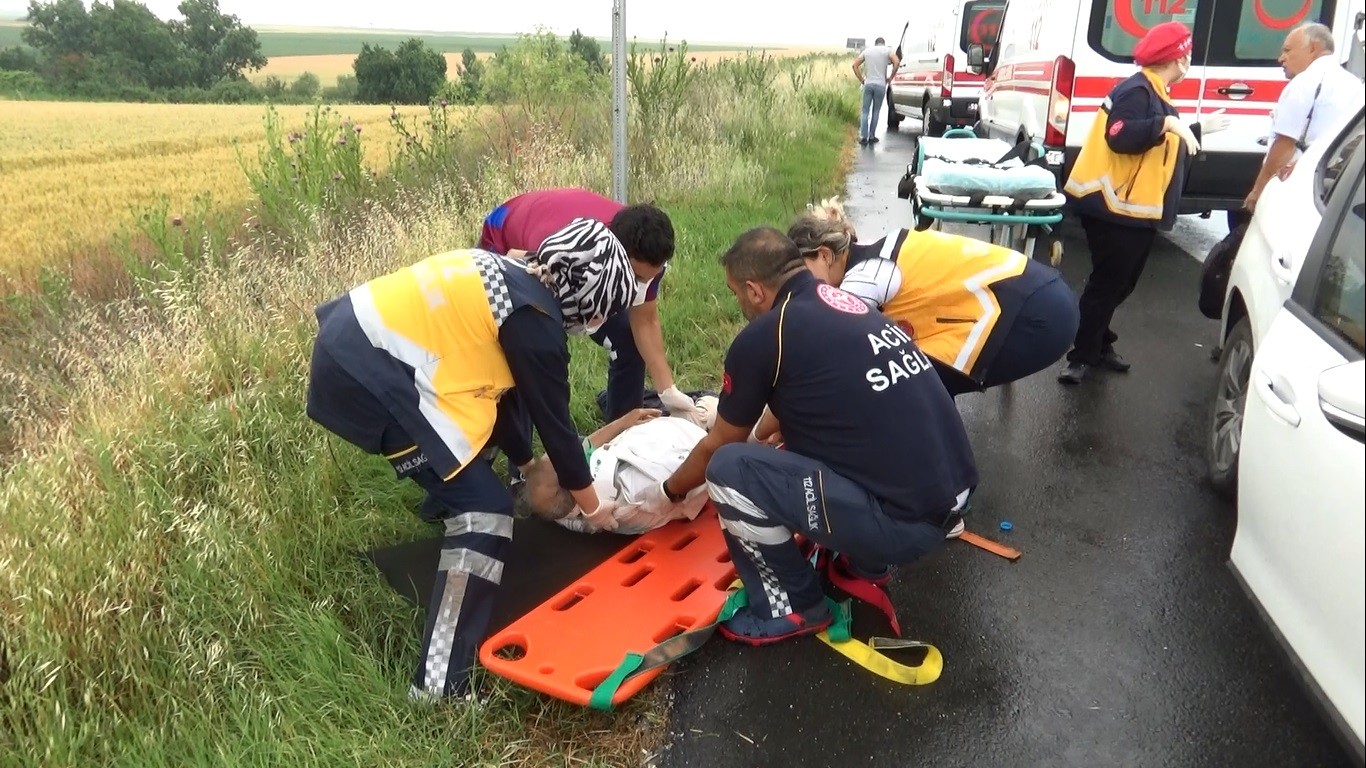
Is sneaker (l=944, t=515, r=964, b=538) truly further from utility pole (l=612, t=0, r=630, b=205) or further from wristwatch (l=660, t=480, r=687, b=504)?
utility pole (l=612, t=0, r=630, b=205)

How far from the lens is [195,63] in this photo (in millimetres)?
9578

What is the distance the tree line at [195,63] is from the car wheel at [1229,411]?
735 cm

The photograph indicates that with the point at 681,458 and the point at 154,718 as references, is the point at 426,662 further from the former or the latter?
the point at 681,458

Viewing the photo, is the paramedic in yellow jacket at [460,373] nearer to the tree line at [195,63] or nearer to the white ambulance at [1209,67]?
the white ambulance at [1209,67]

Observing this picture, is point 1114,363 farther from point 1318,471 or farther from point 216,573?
point 216,573

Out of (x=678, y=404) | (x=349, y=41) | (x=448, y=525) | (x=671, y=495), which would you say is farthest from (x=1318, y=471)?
(x=349, y=41)

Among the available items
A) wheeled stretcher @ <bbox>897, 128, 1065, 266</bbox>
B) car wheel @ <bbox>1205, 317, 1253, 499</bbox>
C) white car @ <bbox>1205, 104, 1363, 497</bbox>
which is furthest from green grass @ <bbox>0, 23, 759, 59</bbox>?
car wheel @ <bbox>1205, 317, 1253, 499</bbox>

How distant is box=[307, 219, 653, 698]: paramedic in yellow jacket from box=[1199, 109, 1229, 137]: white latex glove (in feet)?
19.2

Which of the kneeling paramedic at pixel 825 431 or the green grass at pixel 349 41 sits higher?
the green grass at pixel 349 41

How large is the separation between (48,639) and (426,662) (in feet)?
3.34

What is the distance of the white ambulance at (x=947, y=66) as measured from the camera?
13.9m

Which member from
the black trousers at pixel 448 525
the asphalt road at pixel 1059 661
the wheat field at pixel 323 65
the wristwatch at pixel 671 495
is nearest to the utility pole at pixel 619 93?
the wristwatch at pixel 671 495

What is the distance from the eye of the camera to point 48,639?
8.04ft

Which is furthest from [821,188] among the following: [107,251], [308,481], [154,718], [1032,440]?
[154,718]
